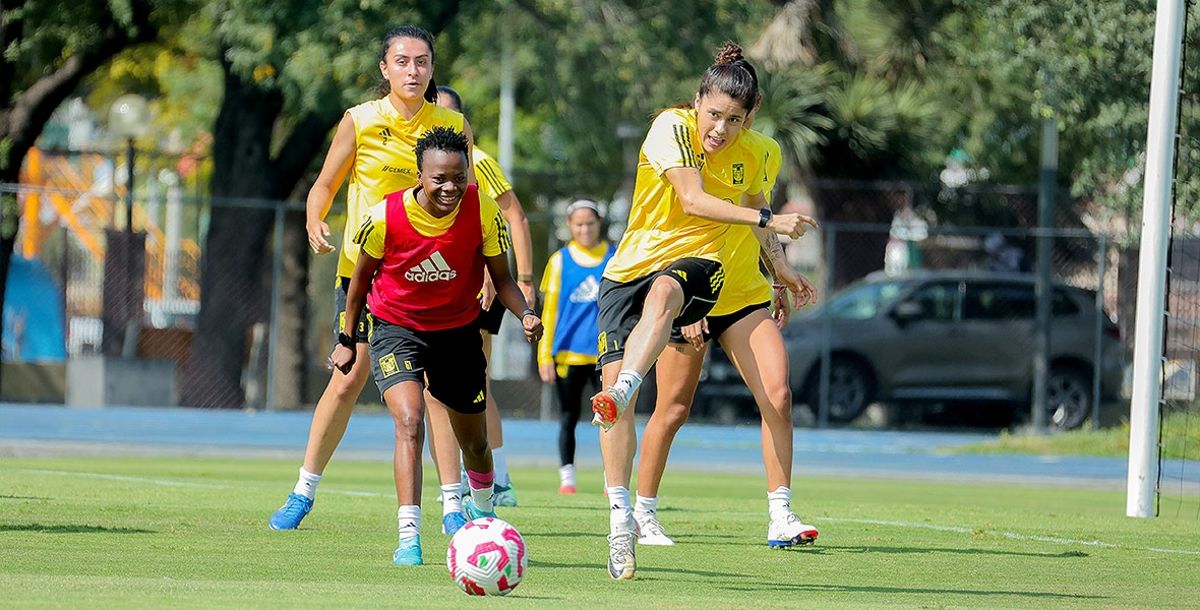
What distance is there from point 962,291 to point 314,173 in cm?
1294

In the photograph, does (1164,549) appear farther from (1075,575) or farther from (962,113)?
(962,113)

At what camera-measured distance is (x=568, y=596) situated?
6.99 m

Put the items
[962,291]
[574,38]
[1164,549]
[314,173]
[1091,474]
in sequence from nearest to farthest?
[1164,549]
[1091,474]
[962,291]
[574,38]
[314,173]

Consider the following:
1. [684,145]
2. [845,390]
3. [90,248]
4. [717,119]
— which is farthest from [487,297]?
[90,248]

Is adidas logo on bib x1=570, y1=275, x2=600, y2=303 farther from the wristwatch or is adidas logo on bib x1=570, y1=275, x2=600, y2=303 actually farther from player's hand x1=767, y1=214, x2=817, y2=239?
player's hand x1=767, y1=214, x2=817, y2=239

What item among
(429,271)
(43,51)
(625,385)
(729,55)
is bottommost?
(625,385)

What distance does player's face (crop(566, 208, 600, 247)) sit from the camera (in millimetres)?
13734

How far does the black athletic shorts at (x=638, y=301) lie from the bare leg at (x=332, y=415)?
1.43 metres

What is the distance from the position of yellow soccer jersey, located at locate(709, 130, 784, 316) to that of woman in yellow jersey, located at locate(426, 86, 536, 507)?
111 centimetres

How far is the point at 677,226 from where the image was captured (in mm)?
8523

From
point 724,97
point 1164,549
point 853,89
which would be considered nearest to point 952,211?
point 853,89

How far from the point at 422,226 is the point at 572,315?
5641 mm

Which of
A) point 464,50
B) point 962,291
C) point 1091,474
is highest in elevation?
point 464,50

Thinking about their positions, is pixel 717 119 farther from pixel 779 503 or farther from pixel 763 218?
pixel 779 503
